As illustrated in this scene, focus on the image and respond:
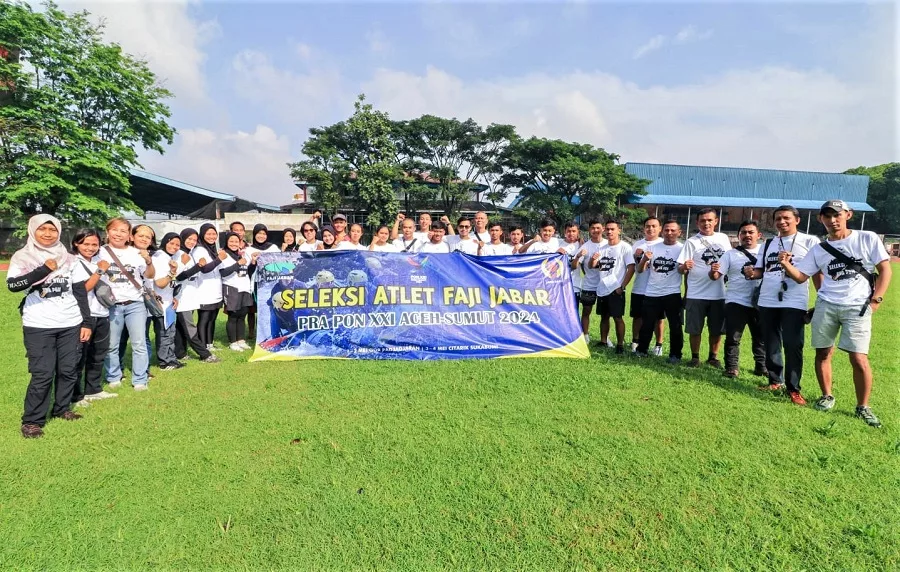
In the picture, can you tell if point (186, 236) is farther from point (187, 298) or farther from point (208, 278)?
point (187, 298)

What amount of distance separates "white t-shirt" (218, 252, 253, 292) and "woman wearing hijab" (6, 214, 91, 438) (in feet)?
6.78

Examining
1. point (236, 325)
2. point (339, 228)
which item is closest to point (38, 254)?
point (236, 325)

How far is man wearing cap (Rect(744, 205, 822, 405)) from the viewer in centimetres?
438

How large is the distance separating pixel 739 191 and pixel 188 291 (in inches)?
1954

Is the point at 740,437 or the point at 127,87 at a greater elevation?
the point at 127,87

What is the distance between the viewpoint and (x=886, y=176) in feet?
148

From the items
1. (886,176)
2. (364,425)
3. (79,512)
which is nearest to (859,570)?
(364,425)

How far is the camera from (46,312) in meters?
3.64

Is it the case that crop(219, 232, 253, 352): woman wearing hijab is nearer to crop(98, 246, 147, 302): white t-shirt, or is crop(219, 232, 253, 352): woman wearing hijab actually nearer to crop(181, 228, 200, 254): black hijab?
crop(181, 228, 200, 254): black hijab

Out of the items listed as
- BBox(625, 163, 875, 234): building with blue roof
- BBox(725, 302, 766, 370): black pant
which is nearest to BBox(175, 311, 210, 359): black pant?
BBox(725, 302, 766, 370): black pant

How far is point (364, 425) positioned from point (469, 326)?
2.37 metres

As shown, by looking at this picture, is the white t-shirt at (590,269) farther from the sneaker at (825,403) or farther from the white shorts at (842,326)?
the sneaker at (825,403)

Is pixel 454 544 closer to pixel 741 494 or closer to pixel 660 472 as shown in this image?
pixel 660 472

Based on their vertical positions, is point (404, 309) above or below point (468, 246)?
below
